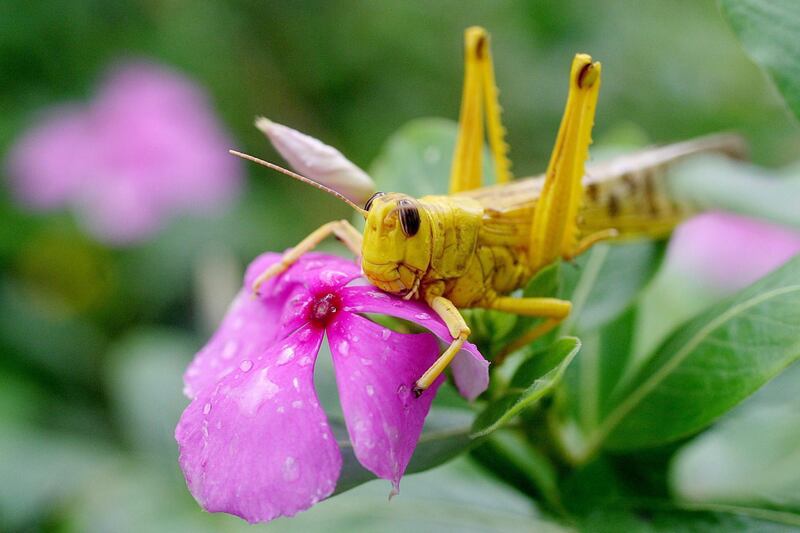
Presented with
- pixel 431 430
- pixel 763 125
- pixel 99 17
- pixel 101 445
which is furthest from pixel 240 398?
pixel 99 17

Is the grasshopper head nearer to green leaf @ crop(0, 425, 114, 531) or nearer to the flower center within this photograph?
the flower center

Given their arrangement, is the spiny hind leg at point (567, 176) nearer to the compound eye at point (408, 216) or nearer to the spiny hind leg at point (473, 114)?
the spiny hind leg at point (473, 114)

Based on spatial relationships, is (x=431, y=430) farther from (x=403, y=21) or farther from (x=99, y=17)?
(x=99, y=17)

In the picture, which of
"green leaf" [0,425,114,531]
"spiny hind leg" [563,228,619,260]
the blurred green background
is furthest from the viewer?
the blurred green background

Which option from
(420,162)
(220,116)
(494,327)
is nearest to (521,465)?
(494,327)

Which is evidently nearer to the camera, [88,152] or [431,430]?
[431,430]

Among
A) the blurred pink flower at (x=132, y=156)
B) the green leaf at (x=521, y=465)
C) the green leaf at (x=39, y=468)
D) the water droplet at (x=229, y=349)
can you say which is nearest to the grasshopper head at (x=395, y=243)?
the water droplet at (x=229, y=349)

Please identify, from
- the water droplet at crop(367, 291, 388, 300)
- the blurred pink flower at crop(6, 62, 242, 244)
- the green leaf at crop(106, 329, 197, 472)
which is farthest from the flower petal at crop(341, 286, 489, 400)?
the blurred pink flower at crop(6, 62, 242, 244)
